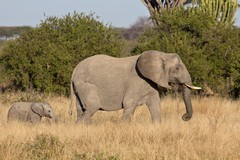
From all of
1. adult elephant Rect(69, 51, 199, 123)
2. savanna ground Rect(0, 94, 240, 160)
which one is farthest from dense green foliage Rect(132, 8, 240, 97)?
savanna ground Rect(0, 94, 240, 160)

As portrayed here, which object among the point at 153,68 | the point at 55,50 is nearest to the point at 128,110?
the point at 153,68

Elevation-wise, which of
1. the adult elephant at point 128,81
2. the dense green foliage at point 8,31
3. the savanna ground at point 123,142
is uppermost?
the adult elephant at point 128,81

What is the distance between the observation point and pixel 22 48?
20453 mm

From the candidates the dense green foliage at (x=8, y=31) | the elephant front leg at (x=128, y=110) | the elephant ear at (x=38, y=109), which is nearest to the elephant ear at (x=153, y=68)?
the elephant front leg at (x=128, y=110)

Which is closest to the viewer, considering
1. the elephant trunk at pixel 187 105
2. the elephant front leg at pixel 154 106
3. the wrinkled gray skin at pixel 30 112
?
the elephant trunk at pixel 187 105

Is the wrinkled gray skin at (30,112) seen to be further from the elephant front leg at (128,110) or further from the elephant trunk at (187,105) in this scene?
the elephant trunk at (187,105)

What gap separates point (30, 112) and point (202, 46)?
9.50 m

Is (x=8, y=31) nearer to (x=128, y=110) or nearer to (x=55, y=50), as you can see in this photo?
(x=55, y=50)

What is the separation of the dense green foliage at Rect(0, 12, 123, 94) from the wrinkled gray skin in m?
6.79

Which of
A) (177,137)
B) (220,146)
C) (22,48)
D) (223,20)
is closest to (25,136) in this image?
(177,137)

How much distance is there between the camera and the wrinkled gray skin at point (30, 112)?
12.8 meters

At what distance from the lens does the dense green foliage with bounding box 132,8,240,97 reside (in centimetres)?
1967

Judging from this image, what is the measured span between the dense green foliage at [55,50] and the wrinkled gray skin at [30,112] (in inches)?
267

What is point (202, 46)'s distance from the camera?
68.3 feet
